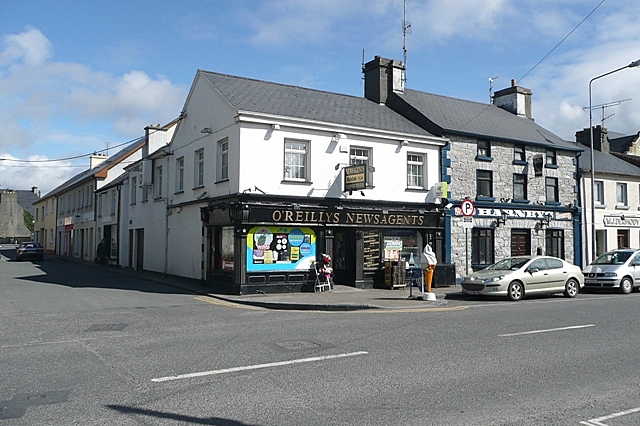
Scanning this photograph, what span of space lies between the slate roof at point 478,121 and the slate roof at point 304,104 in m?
1.29

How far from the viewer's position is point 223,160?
19.7 metres

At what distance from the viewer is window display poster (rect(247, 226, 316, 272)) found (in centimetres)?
1797

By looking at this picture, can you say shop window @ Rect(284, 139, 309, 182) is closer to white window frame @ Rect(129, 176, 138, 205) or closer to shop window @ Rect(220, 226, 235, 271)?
shop window @ Rect(220, 226, 235, 271)

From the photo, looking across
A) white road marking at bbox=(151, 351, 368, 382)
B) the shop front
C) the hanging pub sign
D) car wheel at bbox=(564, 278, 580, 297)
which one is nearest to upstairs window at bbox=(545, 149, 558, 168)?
the shop front

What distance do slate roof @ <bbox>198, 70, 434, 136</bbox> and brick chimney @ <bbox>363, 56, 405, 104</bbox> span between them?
0.96 meters

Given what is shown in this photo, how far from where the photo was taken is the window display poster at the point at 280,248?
18.0m

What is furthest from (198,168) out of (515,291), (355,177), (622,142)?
(622,142)

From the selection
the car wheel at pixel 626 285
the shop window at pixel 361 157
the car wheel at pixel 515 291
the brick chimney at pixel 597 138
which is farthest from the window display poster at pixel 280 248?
the brick chimney at pixel 597 138

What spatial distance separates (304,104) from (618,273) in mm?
13362

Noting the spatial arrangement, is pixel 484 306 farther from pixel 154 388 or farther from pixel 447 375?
pixel 154 388

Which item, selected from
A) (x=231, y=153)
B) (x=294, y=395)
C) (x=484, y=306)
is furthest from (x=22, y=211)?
(x=294, y=395)

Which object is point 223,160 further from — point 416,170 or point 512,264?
point 512,264

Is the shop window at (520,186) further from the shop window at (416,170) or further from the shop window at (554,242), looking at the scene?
the shop window at (416,170)

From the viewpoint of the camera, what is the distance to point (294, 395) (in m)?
6.09
